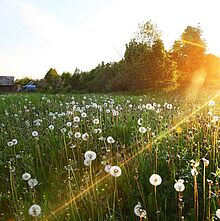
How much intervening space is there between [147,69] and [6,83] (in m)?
32.8

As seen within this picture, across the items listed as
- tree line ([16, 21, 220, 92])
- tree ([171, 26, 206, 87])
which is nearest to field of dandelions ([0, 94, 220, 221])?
tree line ([16, 21, 220, 92])

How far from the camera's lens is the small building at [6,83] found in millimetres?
48594

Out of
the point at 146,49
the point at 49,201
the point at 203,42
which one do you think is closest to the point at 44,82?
the point at 146,49

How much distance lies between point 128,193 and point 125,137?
6.28 ft

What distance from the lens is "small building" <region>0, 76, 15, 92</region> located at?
48594mm

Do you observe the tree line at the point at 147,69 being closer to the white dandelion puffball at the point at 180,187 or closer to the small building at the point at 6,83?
the small building at the point at 6,83

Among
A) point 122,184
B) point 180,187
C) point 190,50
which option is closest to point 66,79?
point 190,50

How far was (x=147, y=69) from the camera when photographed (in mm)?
21594

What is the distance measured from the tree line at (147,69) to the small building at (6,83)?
16.3 meters

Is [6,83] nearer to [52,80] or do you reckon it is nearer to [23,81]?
[23,81]

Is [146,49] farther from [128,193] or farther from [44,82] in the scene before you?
[128,193]

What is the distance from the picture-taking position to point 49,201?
10.0ft

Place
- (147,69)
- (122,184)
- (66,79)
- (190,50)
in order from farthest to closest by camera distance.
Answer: (190,50) < (66,79) < (147,69) < (122,184)

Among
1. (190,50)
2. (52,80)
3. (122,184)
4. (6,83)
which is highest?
(190,50)
